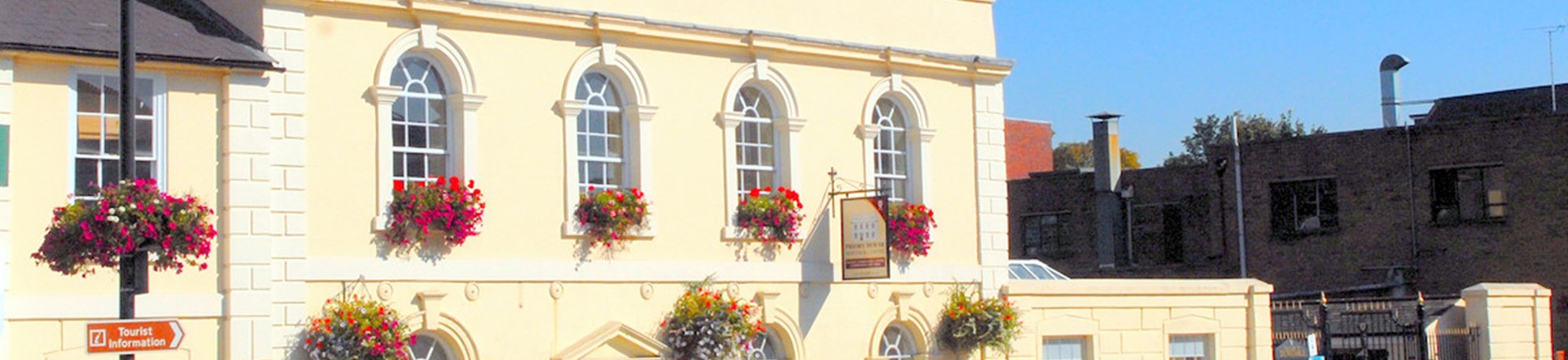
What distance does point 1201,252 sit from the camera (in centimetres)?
4600

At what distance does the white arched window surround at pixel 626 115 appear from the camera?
21.5 m

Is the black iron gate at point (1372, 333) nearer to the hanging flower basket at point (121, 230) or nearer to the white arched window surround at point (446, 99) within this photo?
the white arched window surround at point (446, 99)

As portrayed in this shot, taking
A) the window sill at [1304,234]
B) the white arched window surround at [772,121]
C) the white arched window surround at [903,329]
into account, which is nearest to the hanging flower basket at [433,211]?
the white arched window surround at [772,121]

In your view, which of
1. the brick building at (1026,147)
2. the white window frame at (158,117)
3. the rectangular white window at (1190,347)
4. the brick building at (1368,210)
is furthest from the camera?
the brick building at (1026,147)

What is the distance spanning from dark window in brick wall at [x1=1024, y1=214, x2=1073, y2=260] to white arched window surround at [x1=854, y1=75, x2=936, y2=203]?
23473mm

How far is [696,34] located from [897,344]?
5.00m

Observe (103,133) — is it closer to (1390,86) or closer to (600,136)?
(600,136)

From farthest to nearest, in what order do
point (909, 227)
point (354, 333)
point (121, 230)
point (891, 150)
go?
point (891, 150)
point (909, 227)
point (354, 333)
point (121, 230)

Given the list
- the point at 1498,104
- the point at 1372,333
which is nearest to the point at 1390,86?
the point at 1498,104

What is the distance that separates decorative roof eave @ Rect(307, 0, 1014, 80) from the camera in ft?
67.6

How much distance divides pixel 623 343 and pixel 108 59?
641cm

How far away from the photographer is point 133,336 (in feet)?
48.2

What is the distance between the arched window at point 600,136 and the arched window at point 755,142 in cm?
164

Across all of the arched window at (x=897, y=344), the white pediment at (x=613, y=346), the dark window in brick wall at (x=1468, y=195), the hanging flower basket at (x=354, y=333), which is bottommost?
the arched window at (x=897, y=344)
